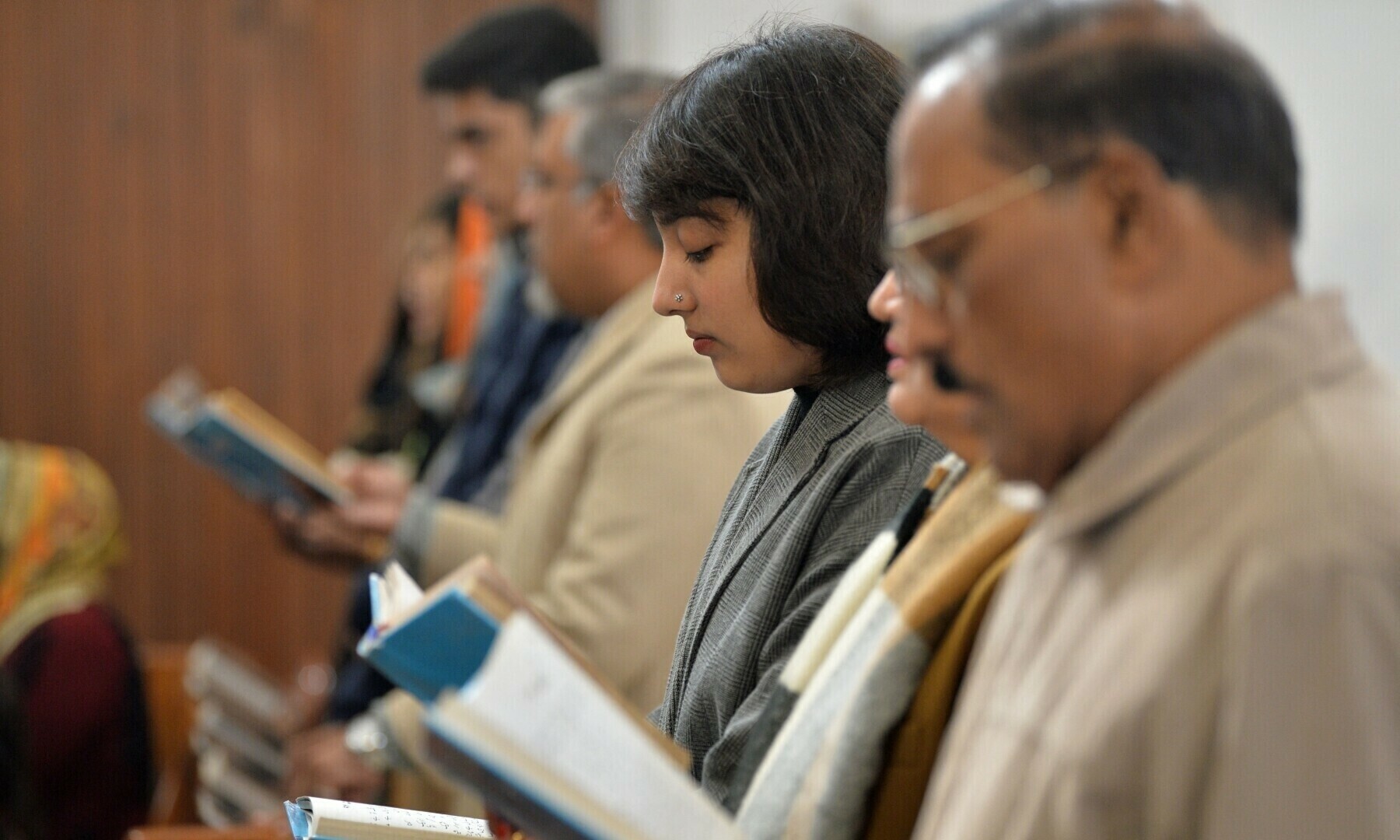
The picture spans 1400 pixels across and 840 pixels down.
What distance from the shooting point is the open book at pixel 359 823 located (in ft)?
3.38

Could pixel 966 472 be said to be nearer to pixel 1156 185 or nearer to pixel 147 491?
pixel 1156 185

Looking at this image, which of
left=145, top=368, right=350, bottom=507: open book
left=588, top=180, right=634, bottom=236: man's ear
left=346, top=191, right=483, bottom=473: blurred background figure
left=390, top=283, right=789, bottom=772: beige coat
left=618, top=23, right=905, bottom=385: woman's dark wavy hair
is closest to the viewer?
left=618, top=23, right=905, bottom=385: woman's dark wavy hair

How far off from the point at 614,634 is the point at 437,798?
66 centimetres

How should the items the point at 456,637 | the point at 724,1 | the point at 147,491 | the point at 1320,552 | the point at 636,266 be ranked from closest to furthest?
the point at 1320,552, the point at 456,637, the point at 636,266, the point at 724,1, the point at 147,491

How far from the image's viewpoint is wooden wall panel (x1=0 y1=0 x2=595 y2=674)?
4473 millimetres

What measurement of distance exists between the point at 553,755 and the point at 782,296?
0.50 m

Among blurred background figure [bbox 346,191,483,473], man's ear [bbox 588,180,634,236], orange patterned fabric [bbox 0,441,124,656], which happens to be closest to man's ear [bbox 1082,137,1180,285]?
man's ear [bbox 588,180,634,236]

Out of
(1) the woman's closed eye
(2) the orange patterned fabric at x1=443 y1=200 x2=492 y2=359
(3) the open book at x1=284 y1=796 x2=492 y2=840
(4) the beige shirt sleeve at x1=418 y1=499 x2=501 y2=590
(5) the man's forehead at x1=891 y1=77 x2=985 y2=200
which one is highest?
(5) the man's forehead at x1=891 y1=77 x2=985 y2=200

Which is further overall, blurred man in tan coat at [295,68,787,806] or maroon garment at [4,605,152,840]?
maroon garment at [4,605,152,840]

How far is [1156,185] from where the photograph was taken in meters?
0.70

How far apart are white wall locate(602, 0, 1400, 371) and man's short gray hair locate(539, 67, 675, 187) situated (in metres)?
0.38

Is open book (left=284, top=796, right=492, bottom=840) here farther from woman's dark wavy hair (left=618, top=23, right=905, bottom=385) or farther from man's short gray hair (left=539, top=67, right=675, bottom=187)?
man's short gray hair (left=539, top=67, right=675, bottom=187)

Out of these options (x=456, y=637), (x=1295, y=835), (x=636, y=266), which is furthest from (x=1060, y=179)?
(x=636, y=266)

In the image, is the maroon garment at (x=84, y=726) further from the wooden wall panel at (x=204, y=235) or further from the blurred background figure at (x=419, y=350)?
the wooden wall panel at (x=204, y=235)
